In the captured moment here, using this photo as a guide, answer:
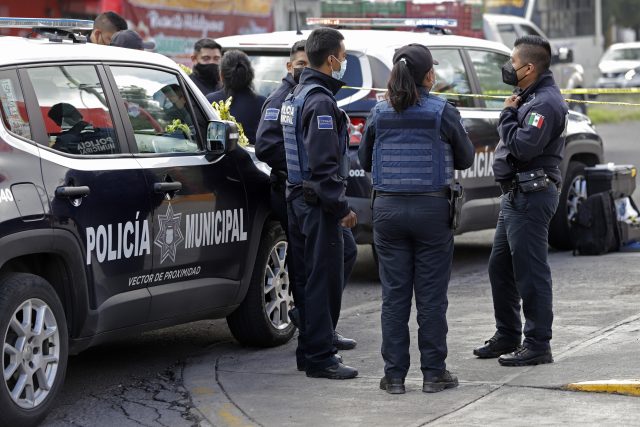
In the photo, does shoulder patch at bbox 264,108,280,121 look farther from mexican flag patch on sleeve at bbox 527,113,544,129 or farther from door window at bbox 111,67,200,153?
mexican flag patch on sleeve at bbox 527,113,544,129

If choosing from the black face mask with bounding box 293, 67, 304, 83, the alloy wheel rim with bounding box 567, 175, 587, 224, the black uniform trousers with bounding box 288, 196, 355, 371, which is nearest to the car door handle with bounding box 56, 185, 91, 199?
the black uniform trousers with bounding box 288, 196, 355, 371

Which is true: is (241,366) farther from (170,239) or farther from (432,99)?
(432,99)

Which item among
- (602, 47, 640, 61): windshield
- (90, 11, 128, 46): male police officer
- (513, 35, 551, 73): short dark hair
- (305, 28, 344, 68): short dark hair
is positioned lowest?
(602, 47, 640, 61): windshield

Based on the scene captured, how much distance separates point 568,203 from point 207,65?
358 centimetres

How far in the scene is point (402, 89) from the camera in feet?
21.5

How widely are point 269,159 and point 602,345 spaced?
217 centimetres

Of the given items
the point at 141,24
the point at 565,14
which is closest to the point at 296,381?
the point at 141,24

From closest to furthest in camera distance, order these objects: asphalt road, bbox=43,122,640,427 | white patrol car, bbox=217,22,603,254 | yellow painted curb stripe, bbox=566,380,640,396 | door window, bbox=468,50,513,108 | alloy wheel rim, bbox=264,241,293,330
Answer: yellow painted curb stripe, bbox=566,380,640,396
asphalt road, bbox=43,122,640,427
alloy wheel rim, bbox=264,241,293,330
white patrol car, bbox=217,22,603,254
door window, bbox=468,50,513,108

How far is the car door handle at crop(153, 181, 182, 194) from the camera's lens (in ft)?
22.5

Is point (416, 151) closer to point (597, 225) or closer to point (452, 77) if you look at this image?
point (452, 77)

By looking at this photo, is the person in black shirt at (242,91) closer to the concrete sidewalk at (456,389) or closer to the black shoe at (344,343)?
the concrete sidewalk at (456,389)

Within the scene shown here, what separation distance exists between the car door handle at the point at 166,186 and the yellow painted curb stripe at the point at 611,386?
2278mm

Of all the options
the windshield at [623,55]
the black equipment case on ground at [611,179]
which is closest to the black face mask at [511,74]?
the black equipment case on ground at [611,179]

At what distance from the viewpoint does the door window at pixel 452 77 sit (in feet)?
35.2
